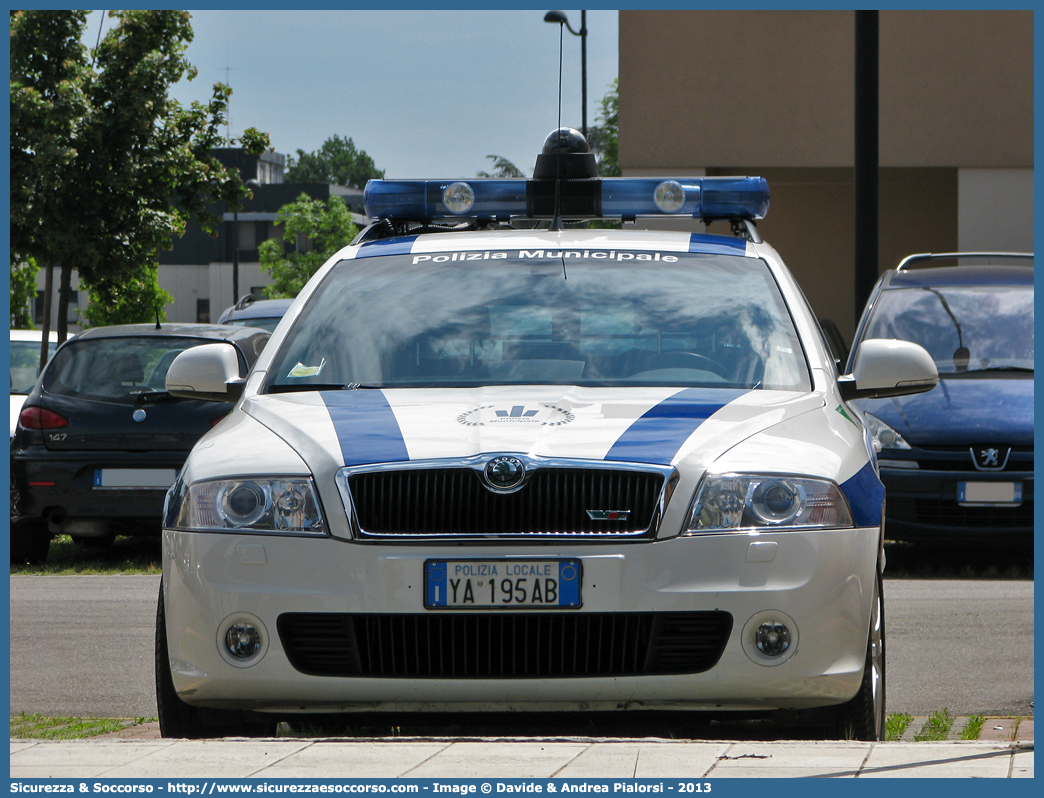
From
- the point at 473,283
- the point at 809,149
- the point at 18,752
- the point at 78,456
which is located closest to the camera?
the point at 18,752

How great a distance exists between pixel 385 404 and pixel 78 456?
6091 mm

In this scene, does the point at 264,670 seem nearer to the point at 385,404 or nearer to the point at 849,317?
the point at 385,404

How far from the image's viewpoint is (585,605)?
151 inches

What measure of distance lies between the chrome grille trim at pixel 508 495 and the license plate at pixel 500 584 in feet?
0.24

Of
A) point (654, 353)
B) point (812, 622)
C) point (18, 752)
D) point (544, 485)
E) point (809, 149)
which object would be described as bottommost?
point (18, 752)

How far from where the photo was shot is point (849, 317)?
2619 centimetres

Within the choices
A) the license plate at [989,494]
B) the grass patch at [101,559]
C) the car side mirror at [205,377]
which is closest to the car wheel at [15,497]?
the grass patch at [101,559]

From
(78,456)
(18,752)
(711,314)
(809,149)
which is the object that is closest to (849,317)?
(809,149)

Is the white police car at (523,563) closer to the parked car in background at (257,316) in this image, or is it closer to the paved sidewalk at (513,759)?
the paved sidewalk at (513,759)

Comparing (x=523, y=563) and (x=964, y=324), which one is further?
(x=964, y=324)

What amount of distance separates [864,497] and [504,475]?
3.42 feet

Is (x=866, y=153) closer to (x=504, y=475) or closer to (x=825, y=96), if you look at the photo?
(x=825, y=96)

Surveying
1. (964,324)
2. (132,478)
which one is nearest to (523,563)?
(132,478)

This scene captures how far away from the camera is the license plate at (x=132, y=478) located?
988 cm
